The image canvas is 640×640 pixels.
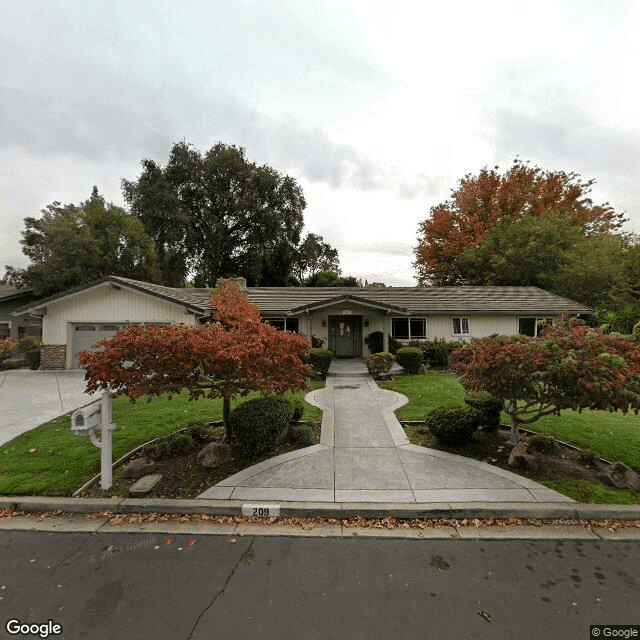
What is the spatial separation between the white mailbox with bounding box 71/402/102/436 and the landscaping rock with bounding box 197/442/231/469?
6.11 feet

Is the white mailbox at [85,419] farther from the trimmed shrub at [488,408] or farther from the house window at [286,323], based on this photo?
the house window at [286,323]

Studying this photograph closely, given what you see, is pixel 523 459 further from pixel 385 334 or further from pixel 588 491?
pixel 385 334

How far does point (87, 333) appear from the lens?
56.0 ft

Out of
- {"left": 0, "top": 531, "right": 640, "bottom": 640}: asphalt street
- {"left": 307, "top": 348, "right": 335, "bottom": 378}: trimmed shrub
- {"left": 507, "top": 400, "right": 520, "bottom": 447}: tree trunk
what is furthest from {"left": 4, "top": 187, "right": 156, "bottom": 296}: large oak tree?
{"left": 507, "top": 400, "right": 520, "bottom": 447}: tree trunk

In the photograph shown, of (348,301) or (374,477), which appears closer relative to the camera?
(374,477)

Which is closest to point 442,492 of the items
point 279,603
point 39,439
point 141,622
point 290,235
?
point 279,603

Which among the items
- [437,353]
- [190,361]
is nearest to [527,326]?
[437,353]

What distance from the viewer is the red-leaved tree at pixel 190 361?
555 cm

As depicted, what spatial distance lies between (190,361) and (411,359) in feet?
38.8

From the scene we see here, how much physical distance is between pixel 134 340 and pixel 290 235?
32.5 meters

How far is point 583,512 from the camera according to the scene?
482cm

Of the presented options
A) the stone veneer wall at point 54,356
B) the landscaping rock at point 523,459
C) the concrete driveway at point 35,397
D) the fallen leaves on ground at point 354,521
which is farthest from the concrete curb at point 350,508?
the stone veneer wall at point 54,356

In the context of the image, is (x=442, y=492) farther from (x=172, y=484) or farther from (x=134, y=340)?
(x=134, y=340)

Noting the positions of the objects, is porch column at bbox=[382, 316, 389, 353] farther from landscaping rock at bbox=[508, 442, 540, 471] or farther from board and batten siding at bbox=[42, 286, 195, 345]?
landscaping rock at bbox=[508, 442, 540, 471]
